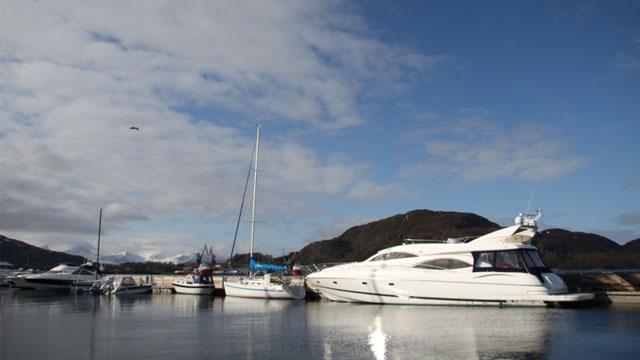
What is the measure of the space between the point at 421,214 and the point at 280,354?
12847 centimetres

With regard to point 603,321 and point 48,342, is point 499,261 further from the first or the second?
point 48,342

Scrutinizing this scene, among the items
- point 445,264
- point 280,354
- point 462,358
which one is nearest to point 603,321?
point 445,264

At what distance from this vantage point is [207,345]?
21.6m

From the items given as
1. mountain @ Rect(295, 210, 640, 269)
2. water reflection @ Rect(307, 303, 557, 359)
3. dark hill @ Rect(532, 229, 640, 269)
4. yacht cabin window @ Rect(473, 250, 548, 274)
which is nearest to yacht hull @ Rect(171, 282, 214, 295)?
water reflection @ Rect(307, 303, 557, 359)

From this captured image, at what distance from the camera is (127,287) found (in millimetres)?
58844

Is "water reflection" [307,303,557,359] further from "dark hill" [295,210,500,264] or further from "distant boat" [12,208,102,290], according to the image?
"dark hill" [295,210,500,264]

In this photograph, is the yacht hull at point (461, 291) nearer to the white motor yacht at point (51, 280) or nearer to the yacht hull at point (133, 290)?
the yacht hull at point (133, 290)

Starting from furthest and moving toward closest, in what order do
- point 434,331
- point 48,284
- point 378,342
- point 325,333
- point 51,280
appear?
point 51,280 < point 48,284 < point 434,331 < point 325,333 < point 378,342

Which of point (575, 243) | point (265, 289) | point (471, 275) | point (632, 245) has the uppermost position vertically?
point (575, 243)

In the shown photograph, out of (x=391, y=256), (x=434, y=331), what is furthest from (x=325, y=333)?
(x=391, y=256)

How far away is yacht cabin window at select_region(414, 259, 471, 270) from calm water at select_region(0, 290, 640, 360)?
2.84 m

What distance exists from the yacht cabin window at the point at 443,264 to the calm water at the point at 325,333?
2837mm

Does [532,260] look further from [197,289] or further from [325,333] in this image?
[197,289]

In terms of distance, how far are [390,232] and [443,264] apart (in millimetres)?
100902
